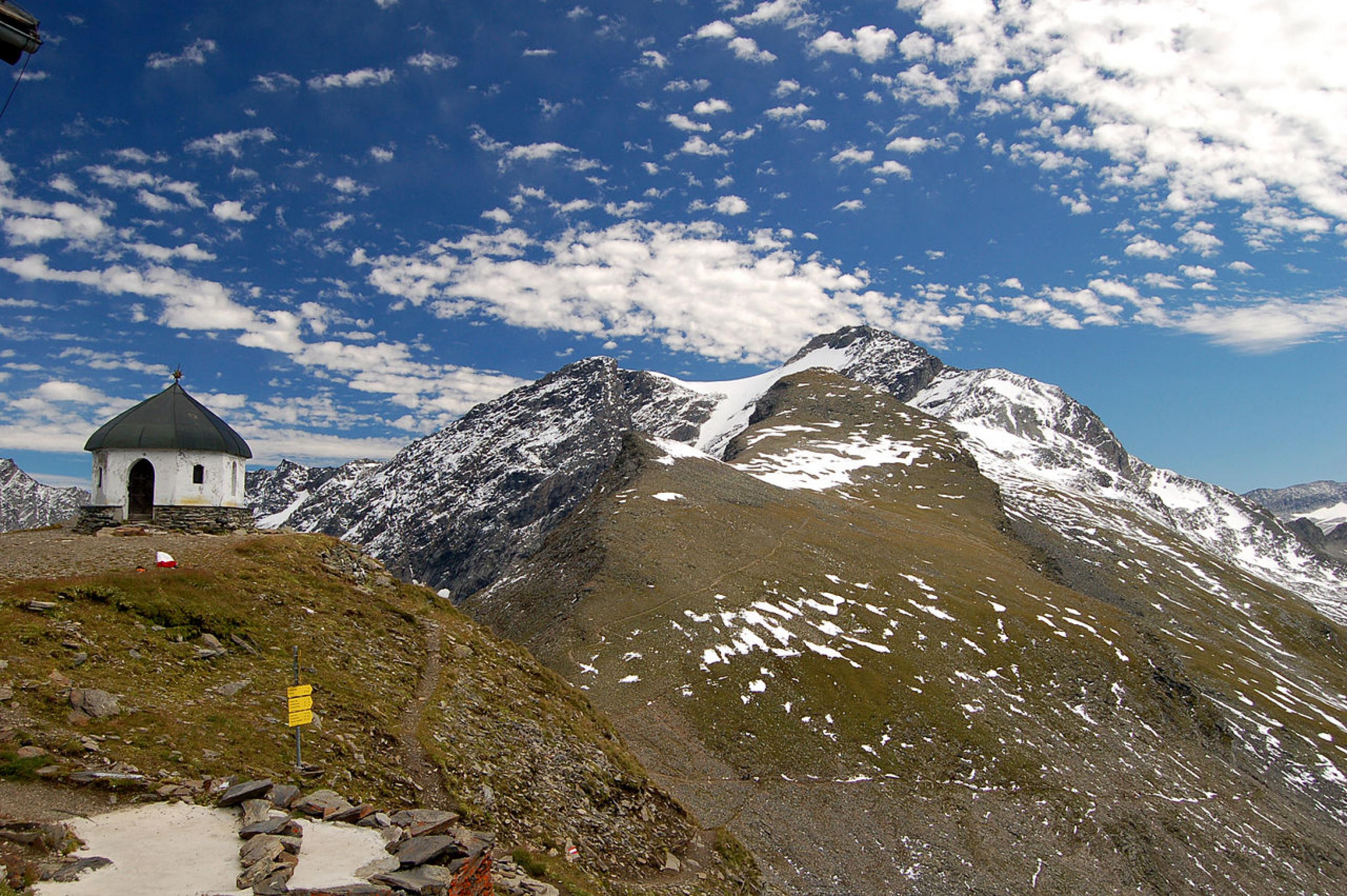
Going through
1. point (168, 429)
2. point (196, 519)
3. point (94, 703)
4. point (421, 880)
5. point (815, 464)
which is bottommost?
point (421, 880)

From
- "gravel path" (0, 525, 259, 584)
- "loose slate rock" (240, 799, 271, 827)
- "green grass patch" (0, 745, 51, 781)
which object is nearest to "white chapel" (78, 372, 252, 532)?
"gravel path" (0, 525, 259, 584)

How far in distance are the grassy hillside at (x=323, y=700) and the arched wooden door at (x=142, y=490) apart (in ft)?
18.4

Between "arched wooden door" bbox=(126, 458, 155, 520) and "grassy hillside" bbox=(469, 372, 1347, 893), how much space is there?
34382 millimetres

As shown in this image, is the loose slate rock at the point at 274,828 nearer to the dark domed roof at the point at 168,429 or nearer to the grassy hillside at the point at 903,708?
the dark domed roof at the point at 168,429

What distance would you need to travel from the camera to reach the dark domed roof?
36344 millimetres

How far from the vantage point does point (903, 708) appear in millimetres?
70062

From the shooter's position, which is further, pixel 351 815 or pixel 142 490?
pixel 142 490

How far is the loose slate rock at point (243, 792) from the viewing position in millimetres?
17500

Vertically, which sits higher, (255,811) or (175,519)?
(175,519)

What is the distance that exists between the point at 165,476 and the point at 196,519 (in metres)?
2.44

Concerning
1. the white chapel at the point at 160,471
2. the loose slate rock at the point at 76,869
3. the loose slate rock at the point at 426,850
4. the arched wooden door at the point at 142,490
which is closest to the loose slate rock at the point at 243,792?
the loose slate rock at the point at 76,869

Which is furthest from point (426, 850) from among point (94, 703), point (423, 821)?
point (94, 703)

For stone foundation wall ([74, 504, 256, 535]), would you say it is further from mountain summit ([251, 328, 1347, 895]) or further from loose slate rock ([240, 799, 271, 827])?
mountain summit ([251, 328, 1347, 895])

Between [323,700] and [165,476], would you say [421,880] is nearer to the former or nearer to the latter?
[323,700]
